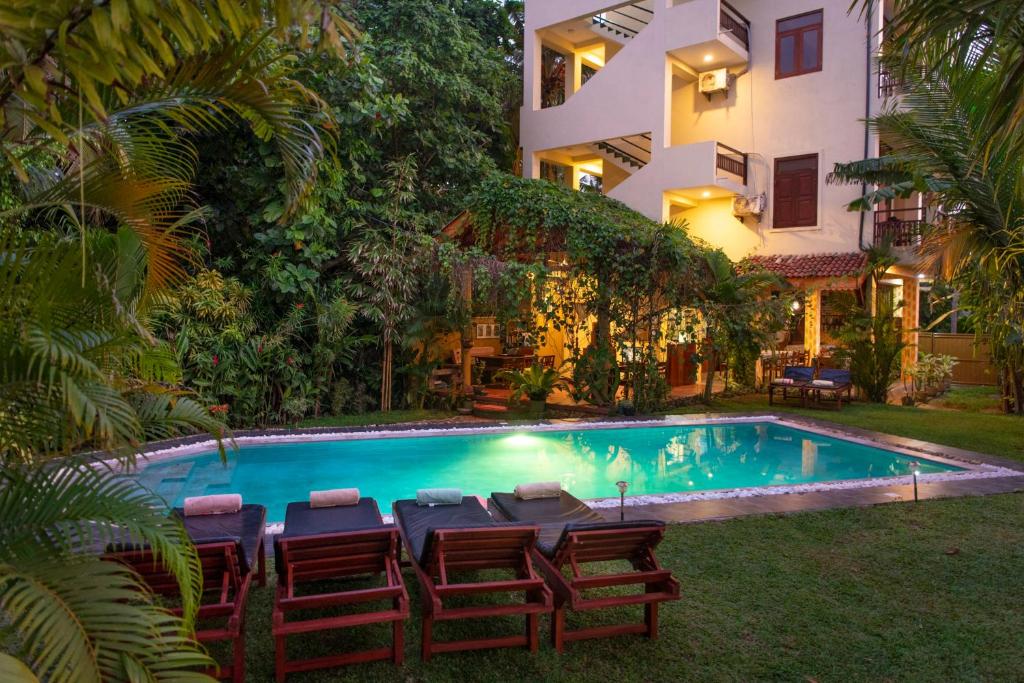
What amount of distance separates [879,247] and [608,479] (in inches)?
406

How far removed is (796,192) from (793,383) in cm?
587

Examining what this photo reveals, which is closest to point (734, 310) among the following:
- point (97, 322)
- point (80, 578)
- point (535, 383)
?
point (535, 383)

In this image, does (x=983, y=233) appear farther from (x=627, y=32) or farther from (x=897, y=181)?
(x=627, y=32)

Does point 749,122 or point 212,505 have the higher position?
point 749,122

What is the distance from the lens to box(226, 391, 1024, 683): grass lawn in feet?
12.9

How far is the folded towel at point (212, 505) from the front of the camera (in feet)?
17.9

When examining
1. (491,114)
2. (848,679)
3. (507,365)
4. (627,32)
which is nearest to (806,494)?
(848,679)

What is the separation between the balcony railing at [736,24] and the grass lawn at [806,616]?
579 inches

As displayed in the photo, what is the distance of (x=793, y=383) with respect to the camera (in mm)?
14602

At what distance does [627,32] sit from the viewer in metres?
21.7

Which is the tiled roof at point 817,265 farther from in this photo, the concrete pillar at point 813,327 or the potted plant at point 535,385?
the potted plant at point 535,385

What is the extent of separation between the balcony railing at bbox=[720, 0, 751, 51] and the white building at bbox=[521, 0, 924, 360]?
0.05 metres

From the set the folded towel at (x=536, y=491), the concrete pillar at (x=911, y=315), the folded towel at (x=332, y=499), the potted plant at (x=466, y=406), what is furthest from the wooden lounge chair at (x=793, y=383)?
the folded towel at (x=332, y=499)

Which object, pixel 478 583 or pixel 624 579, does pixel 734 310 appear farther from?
pixel 478 583
